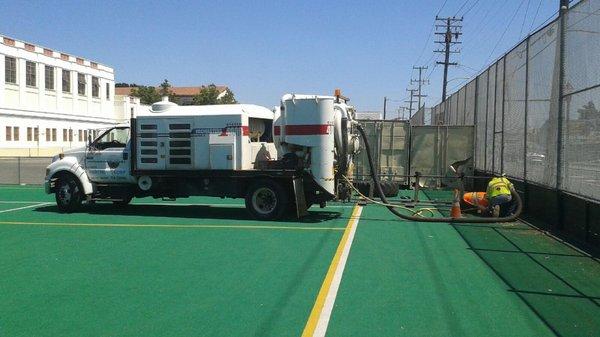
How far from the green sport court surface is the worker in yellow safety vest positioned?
3.35ft

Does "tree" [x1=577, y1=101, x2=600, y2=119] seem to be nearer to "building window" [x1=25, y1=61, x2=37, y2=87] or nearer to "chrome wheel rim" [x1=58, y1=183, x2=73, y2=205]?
"chrome wheel rim" [x1=58, y1=183, x2=73, y2=205]

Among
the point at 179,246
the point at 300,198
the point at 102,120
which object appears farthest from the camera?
the point at 102,120

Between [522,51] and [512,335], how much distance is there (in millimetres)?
10506

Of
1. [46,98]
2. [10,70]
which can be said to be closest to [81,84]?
[46,98]

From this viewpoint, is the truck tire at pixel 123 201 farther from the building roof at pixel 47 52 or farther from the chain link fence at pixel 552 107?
the building roof at pixel 47 52

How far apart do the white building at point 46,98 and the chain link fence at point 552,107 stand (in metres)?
46.8

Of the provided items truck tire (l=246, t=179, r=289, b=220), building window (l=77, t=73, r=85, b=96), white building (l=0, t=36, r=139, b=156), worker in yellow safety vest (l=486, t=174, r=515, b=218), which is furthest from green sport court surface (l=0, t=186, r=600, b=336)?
building window (l=77, t=73, r=85, b=96)

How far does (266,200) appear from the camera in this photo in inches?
554

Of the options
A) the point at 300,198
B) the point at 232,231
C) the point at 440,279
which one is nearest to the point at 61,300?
the point at 440,279

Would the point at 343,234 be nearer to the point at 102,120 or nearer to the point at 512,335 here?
the point at 512,335

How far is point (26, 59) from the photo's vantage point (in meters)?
62.5

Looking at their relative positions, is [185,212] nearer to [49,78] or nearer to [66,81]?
[49,78]

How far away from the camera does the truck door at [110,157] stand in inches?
601

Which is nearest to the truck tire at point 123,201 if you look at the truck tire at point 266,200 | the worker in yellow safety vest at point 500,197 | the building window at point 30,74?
the truck tire at point 266,200
